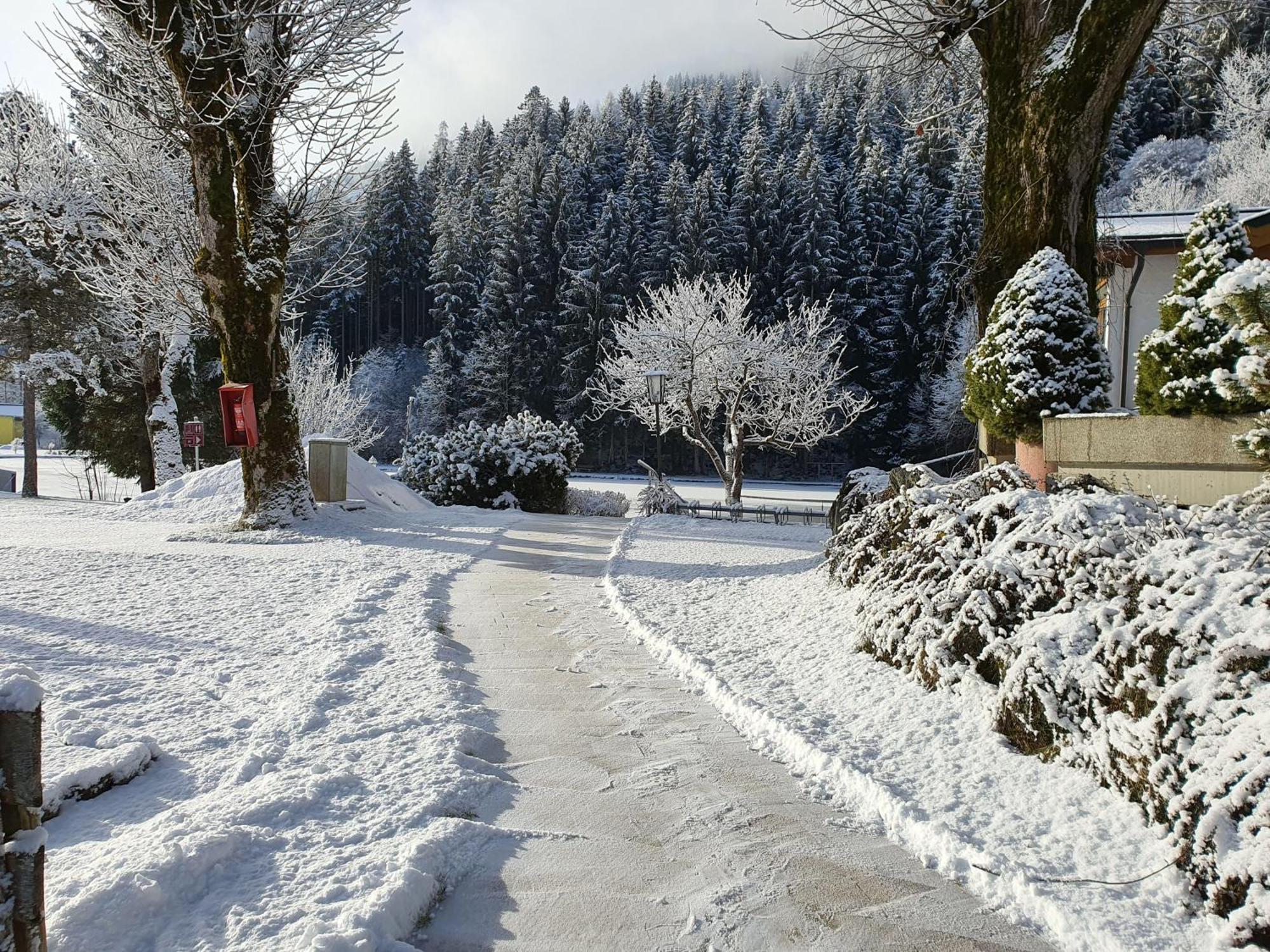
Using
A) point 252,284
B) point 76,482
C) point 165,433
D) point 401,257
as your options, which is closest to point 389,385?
point 401,257

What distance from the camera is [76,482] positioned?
28.2m

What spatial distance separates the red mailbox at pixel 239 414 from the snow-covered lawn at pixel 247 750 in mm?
3043

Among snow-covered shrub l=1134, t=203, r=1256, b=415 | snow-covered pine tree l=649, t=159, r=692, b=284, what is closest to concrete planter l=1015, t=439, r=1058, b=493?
snow-covered shrub l=1134, t=203, r=1256, b=415

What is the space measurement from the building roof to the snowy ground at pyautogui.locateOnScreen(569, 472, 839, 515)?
10811 millimetres

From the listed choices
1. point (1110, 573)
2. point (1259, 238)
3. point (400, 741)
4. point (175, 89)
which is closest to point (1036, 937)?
point (1110, 573)

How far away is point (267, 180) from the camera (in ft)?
35.5

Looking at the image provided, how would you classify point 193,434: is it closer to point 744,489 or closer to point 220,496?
point 220,496

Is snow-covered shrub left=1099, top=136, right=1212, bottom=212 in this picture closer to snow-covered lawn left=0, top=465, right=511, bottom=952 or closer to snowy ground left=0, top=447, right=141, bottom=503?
snow-covered lawn left=0, top=465, right=511, bottom=952

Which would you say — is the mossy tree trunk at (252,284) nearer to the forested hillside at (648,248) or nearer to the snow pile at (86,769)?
the snow pile at (86,769)

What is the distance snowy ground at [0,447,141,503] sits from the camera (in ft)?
80.4

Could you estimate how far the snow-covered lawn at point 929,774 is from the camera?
8.04ft

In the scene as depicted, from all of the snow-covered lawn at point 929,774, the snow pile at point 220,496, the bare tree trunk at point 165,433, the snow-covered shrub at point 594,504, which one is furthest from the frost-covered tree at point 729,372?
the snow-covered lawn at point 929,774

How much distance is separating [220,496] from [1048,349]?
12.2 meters

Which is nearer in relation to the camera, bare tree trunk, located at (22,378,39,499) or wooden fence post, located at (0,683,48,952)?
wooden fence post, located at (0,683,48,952)
